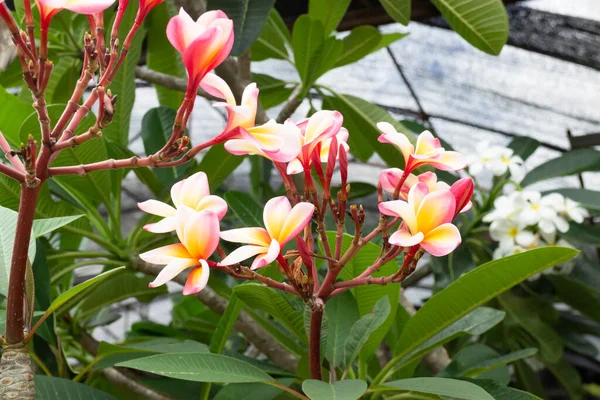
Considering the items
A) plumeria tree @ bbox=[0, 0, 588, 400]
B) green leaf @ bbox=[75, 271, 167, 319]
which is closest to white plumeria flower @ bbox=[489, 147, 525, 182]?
plumeria tree @ bbox=[0, 0, 588, 400]

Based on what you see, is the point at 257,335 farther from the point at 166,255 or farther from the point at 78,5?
the point at 78,5

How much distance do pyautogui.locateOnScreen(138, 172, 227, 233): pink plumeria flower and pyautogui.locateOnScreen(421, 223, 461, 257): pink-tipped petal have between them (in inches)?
6.0

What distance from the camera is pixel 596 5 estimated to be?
7.63 ft

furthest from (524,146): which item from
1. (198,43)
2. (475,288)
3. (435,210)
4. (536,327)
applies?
(198,43)

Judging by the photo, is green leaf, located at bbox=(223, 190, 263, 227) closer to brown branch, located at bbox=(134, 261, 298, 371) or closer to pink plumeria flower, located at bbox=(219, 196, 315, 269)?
brown branch, located at bbox=(134, 261, 298, 371)

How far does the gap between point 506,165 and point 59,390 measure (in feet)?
4.28

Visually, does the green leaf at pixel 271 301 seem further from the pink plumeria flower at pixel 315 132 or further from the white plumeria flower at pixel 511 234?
the white plumeria flower at pixel 511 234

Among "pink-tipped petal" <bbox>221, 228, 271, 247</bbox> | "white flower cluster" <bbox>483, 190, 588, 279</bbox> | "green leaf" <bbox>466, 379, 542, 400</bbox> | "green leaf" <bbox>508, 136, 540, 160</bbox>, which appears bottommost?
"green leaf" <bbox>508, 136, 540, 160</bbox>

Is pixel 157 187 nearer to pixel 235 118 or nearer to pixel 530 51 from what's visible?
pixel 235 118

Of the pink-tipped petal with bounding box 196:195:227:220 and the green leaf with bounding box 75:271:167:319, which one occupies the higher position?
the pink-tipped petal with bounding box 196:195:227:220

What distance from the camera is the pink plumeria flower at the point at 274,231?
0.46 metres

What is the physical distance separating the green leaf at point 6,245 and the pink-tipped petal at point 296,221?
30cm

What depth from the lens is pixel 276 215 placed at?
49 cm

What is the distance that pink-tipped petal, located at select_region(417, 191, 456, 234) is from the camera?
483 mm
